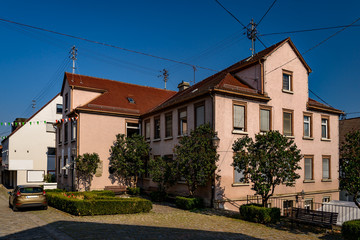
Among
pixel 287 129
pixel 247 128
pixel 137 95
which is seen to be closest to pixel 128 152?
Answer: pixel 137 95

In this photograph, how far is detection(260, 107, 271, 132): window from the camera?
2223cm

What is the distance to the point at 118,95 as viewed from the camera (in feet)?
102

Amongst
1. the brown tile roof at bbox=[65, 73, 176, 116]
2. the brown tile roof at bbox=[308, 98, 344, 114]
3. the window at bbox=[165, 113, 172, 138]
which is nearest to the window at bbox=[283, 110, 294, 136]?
the brown tile roof at bbox=[308, 98, 344, 114]

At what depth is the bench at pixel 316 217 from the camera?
45.6 feet

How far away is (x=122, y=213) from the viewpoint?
1681cm

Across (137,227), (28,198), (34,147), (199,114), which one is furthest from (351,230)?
(34,147)

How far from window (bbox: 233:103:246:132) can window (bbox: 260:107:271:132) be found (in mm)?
1666

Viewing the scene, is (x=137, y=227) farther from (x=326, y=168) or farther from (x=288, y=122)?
(x=326, y=168)

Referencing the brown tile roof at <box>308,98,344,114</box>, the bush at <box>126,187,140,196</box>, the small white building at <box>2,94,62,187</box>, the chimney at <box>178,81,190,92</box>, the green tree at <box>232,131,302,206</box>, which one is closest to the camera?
the green tree at <box>232,131,302,206</box>

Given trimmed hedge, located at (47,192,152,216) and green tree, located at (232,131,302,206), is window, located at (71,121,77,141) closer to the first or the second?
trimmed hedge, located at (47,192,152,216)

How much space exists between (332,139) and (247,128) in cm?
1018

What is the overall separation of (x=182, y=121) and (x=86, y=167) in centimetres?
866

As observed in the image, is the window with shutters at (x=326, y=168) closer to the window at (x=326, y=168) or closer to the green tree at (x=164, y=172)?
the window at (x=326, y=168)

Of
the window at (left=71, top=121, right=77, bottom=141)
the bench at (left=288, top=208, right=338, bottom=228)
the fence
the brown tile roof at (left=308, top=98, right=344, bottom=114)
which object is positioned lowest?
the fence
